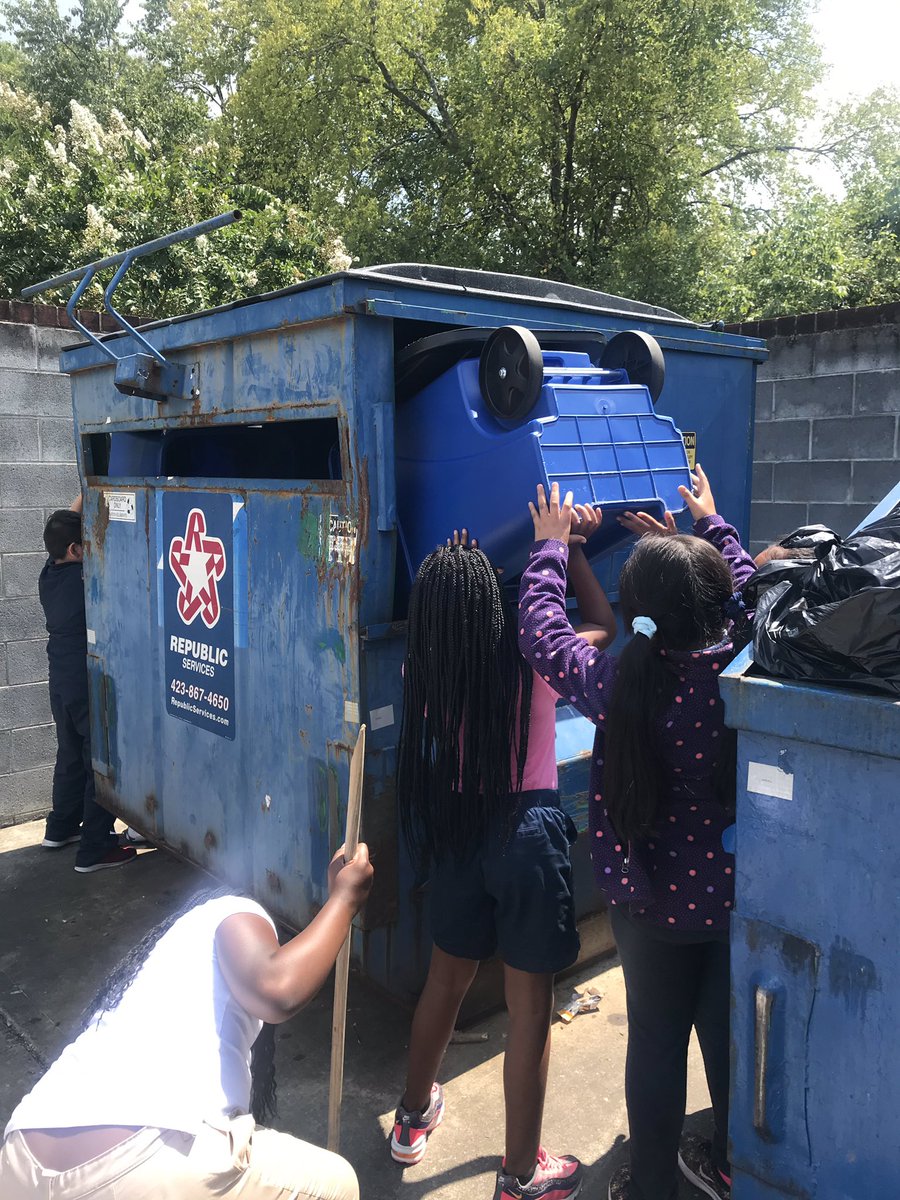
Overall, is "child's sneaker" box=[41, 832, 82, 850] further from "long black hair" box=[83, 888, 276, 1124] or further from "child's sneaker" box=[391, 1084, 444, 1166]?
"long black hair" box=[83, 888, 276, 1124]

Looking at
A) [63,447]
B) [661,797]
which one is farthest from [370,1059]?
[63,447]

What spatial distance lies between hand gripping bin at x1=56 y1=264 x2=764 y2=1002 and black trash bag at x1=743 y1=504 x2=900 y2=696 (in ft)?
2.38

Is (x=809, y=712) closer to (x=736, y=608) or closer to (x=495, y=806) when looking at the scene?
(x=736, y=608)

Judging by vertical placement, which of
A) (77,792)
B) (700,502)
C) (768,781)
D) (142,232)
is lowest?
(77,792)

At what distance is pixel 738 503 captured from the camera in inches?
135

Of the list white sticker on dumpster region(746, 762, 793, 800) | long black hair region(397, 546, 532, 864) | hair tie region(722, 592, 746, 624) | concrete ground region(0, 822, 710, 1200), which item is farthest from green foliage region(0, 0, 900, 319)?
white sticker on dumpster region(746, 762, 793, 800)

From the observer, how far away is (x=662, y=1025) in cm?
188

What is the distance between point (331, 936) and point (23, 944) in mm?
2298

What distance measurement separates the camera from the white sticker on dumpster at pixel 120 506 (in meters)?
3.42

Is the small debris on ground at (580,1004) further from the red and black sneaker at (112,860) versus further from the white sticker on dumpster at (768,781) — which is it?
the red and black sneaker at (112,860)

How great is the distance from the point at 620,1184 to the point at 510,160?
13.8m

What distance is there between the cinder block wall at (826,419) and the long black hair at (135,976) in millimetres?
3605

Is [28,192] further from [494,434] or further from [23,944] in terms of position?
[494,434]

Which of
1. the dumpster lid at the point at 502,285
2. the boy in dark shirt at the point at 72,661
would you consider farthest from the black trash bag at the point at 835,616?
the boy in dark shirt at the point at 72,661
